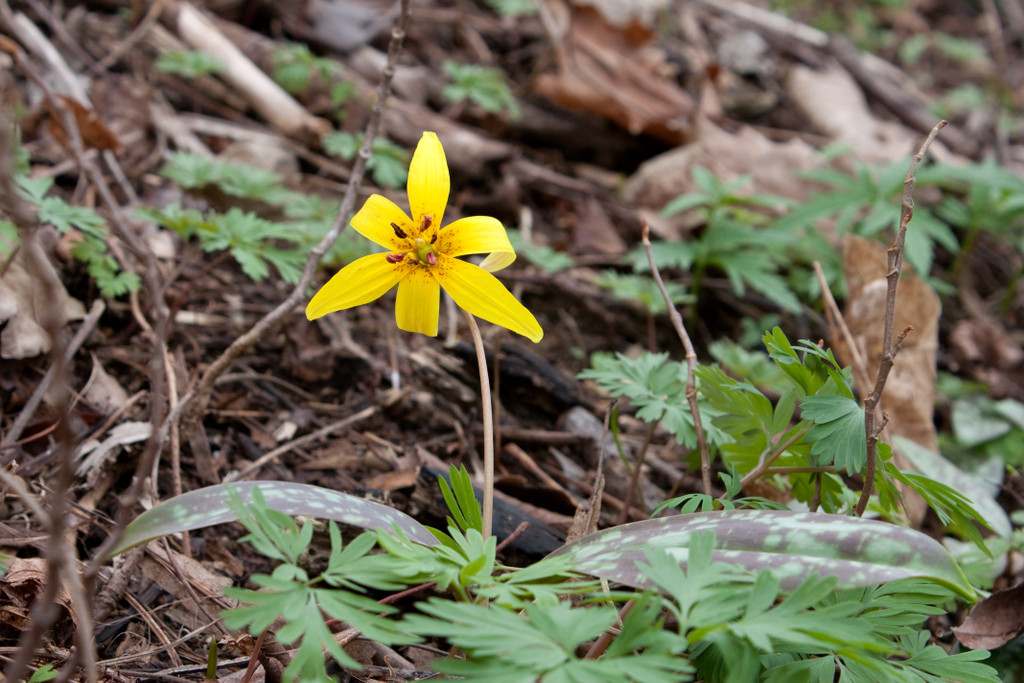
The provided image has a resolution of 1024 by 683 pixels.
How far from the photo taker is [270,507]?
45.8 inches

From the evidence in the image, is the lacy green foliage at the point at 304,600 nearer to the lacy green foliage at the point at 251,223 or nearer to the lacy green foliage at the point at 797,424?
the lacy green foliage at the point at 797,424

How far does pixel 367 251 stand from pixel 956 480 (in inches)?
83.3

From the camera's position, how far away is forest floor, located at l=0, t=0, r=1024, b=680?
170cm

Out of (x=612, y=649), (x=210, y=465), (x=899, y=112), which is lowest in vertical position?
(x=210, y=465)

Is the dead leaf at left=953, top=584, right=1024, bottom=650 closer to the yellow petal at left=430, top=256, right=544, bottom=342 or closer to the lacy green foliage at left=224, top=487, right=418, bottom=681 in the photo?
the yellow petal at left=430, top=256, right=544, bottom=342

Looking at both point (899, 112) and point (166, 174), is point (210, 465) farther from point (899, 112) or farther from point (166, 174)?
point (899, 112)

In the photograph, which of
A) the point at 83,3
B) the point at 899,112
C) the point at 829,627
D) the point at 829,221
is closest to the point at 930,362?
the point at 829,221

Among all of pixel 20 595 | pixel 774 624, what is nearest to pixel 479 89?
pixel 20 595

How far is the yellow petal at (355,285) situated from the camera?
1.40 metres

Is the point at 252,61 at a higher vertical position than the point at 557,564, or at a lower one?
higher

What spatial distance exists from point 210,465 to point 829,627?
1.58m

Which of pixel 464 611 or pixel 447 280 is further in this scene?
pixel 447 280

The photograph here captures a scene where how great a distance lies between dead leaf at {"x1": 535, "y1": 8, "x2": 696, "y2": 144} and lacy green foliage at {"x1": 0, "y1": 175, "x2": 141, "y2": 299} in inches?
108

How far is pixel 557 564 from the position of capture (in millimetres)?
1104
